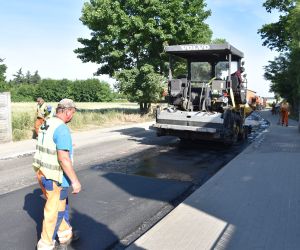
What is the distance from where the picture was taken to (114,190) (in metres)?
7.01

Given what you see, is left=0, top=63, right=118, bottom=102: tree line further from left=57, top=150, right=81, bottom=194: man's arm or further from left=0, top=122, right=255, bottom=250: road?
left=57, top=150, right=81, bottom=194: man's arm

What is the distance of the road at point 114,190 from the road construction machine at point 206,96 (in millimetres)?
747

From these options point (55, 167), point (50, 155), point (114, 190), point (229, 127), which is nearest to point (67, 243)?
point (55, 167)

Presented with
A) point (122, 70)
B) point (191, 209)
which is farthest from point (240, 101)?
point (122, 70)

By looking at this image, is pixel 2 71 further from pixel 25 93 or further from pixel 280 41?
pixel 25 93

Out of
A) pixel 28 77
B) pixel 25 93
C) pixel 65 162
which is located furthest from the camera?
pixel 28 77

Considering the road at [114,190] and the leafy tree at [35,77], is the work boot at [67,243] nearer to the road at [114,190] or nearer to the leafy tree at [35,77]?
the road at [114,190]

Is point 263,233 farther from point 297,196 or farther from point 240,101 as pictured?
point 240,101

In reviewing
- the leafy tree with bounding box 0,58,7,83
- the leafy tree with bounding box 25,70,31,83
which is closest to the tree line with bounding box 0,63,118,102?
the leafy tree with bounding box 25,70,31,83

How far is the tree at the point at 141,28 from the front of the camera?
81.7ft

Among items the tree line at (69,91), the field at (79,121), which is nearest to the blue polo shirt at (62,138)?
the field at (79,121)

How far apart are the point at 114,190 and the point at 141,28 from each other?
756 inches

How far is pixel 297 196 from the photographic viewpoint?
619 centimetres

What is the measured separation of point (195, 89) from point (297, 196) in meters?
6.94
